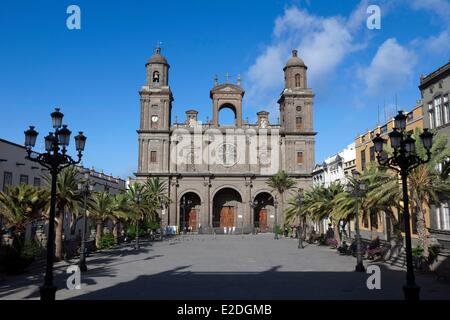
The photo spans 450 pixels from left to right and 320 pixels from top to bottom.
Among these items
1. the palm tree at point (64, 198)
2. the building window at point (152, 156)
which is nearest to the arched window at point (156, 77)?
the building window at point (152, 156)

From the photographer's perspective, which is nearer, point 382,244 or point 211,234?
point 382,244

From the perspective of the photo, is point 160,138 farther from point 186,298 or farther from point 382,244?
point 186,298

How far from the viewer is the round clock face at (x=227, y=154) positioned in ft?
209

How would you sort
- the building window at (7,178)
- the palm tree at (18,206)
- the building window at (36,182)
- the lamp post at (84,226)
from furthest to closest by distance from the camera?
the building window at (36,182), the building window at (7,178), the palm tree at (18,206), the lamp post at (84,226)

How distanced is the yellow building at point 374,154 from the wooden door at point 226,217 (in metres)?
27.2

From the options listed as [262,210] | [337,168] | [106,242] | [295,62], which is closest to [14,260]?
[106,242]

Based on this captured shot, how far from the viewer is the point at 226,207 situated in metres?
64.8

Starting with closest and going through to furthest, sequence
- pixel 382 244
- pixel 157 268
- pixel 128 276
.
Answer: pixel 128 276, pixel 157 268, pixel 382 244

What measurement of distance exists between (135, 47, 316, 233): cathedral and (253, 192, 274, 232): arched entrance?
0.52 ft

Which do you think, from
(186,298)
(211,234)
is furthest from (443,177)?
(211,234)

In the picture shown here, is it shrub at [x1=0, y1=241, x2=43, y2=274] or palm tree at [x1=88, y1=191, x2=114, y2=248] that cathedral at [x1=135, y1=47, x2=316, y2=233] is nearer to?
palm tree at [x1=88, y1=191, x2=114, y2=248]

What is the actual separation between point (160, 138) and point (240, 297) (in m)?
50.4

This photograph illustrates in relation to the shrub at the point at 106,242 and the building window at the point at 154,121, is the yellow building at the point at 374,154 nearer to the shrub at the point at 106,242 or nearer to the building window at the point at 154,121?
the shrub at the point at 106,242

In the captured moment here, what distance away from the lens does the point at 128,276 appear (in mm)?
18641
